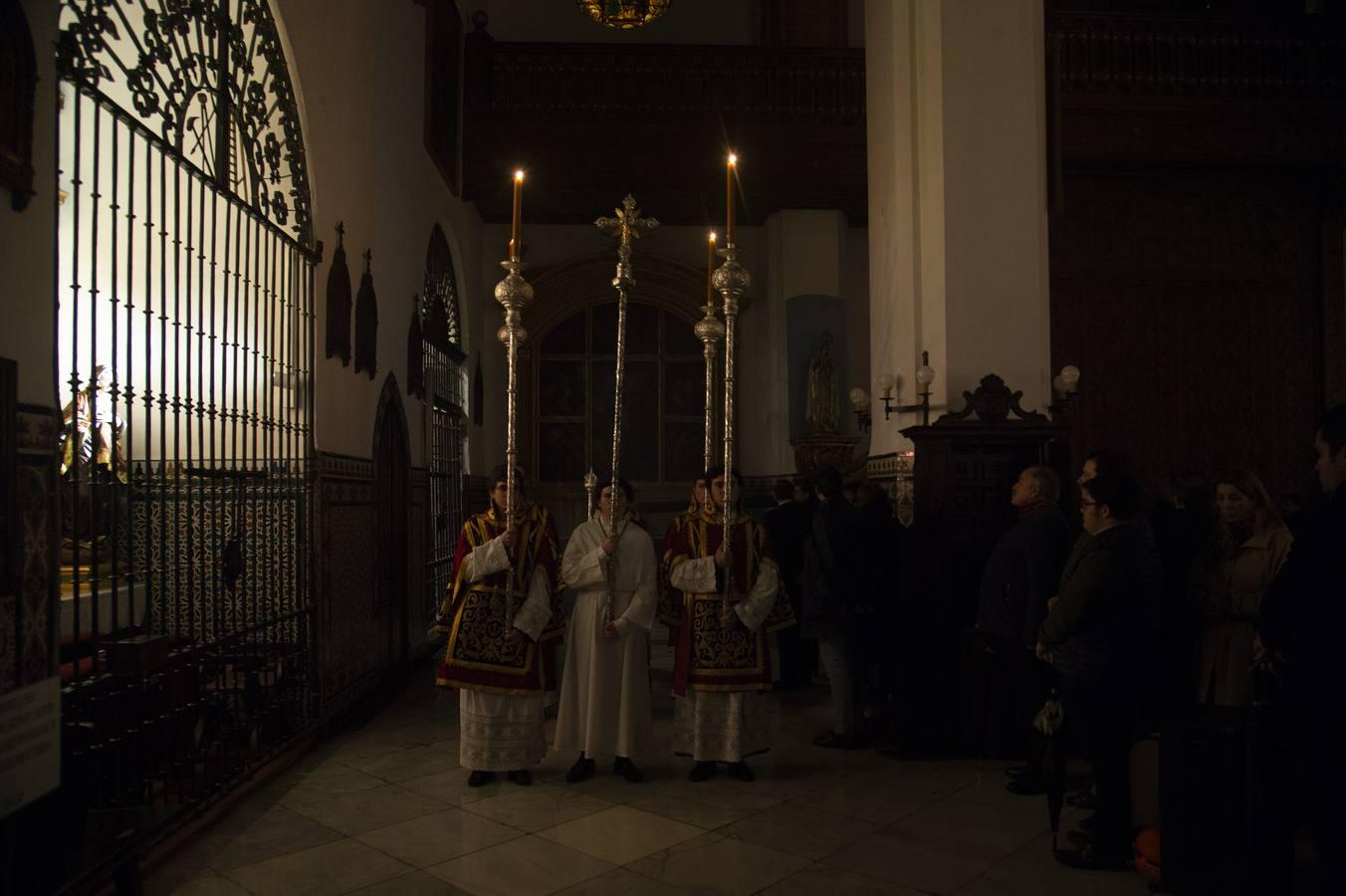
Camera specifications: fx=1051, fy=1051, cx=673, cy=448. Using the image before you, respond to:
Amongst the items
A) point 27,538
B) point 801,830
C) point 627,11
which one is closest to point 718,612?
point 801,830

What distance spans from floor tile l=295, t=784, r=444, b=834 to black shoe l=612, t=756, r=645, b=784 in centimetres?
96

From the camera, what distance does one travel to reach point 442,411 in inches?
435

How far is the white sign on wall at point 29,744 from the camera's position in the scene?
9.18 feet

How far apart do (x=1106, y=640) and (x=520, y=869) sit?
8.11ft

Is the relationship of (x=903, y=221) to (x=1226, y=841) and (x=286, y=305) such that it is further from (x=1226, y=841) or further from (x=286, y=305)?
(x=1226, y=841)

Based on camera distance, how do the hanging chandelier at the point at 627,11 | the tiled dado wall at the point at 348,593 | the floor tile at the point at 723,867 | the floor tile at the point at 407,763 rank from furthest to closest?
the hanging chandelier at the point at 627,11, the tiled dado wall at the point at 348,593, the floor tile at the point at 407,763, the floor tile at the point at 723,867

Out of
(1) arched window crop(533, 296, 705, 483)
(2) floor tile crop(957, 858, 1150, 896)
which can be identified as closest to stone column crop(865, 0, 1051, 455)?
(2) floor tile crop(957, 858, 1150, 896)

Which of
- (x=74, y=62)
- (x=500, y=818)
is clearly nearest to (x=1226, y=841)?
(x=500, y=818)

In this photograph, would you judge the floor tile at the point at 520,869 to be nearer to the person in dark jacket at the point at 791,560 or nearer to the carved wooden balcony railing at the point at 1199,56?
the person in dark jacket at the point at 791,560

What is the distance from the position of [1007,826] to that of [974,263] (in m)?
4.10

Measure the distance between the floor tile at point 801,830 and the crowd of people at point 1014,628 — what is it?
656 millimetres

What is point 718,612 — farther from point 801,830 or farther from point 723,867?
point 723,867

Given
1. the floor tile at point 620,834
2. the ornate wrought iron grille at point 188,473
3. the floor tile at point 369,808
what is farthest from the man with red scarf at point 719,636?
the ornate wrought iron grille at point 188,473

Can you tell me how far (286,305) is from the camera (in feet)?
21.0
